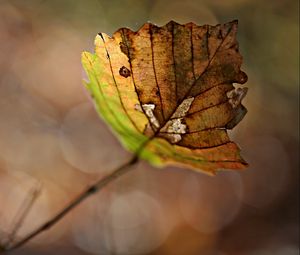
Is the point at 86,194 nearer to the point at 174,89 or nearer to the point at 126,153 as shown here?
the point at 174,89

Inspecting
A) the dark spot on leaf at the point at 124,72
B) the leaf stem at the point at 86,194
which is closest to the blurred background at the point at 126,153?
the leaf stem at the point at 86,194

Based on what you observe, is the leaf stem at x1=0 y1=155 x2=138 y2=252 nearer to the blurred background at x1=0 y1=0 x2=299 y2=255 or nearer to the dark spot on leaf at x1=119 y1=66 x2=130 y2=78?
the dark spot on leaf at x1=119 y1=66 x2=130 y2=78

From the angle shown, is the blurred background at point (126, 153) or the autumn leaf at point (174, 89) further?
the blurred background at point (126, 153)

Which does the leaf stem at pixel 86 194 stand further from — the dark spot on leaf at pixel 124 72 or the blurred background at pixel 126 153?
the blurred background at pixel 126 153

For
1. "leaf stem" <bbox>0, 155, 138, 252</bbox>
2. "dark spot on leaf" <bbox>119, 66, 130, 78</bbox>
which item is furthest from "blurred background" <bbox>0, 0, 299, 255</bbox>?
"dark spot on leaf" <bbox>119, 66, 130, 78</bbox>

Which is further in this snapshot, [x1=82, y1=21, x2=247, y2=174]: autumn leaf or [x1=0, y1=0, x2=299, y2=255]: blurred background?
[x1=0, y1=0, x2=299, y2=255]: blurred background

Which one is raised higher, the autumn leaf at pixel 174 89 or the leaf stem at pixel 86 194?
the autumn leaf at pixel 174 89
